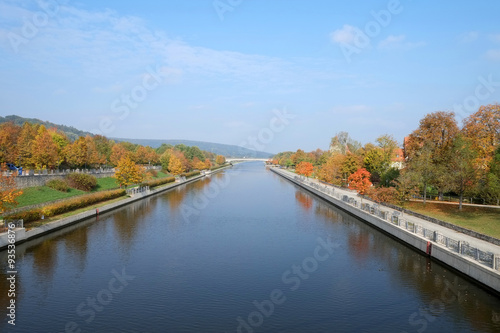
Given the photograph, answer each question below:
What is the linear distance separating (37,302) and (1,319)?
1900mm

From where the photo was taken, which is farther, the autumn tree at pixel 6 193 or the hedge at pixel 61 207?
the hedge at pixel 61 207

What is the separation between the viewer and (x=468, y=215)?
33688 mm

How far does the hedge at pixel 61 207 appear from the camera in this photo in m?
29.4

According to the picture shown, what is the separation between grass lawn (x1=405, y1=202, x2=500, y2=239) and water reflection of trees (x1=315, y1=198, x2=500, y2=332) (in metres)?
5.81

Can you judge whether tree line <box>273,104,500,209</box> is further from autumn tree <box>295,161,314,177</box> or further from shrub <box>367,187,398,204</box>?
autumn tree <box>295,161,314,177</box>

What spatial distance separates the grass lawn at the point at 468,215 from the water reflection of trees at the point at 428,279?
581 cm

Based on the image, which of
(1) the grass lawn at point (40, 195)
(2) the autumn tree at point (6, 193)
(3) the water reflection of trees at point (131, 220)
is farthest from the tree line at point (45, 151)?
(2) the autumn tree at point (6, 193)

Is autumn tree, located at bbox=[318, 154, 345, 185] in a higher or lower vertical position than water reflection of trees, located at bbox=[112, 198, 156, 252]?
higher

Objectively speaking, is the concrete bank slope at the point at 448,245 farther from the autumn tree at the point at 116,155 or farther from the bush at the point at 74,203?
the autumn tree at the point at 116,155

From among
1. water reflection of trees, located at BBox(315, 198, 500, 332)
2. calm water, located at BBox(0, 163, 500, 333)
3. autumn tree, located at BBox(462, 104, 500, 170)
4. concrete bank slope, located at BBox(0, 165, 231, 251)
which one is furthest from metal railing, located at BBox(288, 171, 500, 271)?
concrete bank slope, located at BBox(0, 165, 231, 251)

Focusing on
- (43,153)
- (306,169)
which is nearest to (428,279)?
(43,153)

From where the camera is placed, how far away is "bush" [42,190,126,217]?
33.1 metres

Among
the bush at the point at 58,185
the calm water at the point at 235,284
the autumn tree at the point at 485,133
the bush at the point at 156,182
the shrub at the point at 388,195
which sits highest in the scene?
the autumn tree at the point at 485,133

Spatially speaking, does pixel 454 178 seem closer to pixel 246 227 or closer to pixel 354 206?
pixel 354 206
